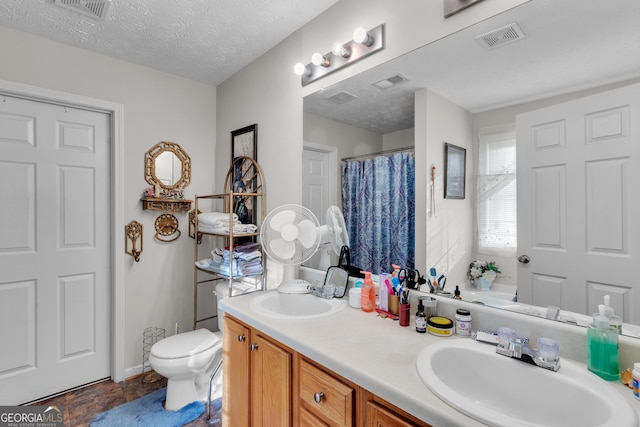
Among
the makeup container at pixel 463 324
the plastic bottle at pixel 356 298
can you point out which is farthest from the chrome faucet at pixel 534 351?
the plastic bottle at pixel 356 298

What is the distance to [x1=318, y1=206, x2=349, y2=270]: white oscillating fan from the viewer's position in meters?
1.73

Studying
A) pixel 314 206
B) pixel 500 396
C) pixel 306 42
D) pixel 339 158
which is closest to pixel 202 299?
pixel 314 206

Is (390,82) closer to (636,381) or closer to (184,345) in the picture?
(636,381)

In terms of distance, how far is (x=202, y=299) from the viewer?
273 centimetres

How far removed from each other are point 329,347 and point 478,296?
2.04ft

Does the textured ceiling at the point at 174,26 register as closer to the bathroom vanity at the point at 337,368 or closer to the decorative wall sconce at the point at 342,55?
the decorative wall sconce at the point at 342,55

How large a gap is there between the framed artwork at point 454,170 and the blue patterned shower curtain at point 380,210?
16cm

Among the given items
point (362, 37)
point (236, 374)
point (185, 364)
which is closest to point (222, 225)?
point (185, 364)

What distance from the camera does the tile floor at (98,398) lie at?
1.86 metres

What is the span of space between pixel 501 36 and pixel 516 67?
0.43ft

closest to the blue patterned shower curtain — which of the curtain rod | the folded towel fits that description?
the curtain rod

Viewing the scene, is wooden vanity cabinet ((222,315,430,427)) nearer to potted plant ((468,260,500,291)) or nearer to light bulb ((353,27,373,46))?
potted plant ((468,260,500,291))

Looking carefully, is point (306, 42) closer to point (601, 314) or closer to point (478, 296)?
point (478, 296)

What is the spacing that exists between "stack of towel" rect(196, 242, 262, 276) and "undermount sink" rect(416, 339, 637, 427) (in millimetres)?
1351
